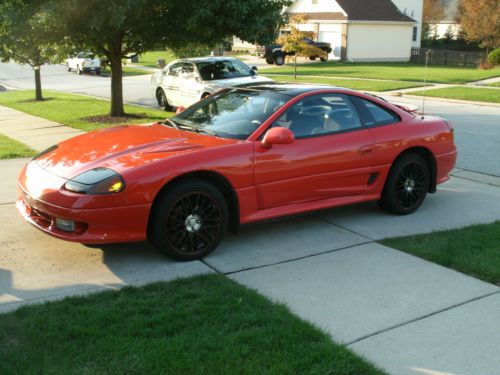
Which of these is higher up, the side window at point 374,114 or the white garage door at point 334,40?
the white garage door at point 334,40

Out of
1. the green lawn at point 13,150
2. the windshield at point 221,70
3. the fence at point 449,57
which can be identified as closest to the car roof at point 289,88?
the green lawn at point 13,150

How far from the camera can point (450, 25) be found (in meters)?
56.9

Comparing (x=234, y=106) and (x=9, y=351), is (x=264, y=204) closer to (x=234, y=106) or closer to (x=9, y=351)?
(x=234, y=106)

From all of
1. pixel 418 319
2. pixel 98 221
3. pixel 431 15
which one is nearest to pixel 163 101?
pixel 98 221

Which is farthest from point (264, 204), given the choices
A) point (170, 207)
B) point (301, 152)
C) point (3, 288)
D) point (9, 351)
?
point (9, 351)

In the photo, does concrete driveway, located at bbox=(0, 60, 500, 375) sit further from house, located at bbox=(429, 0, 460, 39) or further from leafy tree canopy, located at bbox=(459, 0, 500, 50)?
house, located at bbox=(429, 0, 460, 39)

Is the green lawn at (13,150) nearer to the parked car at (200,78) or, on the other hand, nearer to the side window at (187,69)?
the parked car at (200,78)

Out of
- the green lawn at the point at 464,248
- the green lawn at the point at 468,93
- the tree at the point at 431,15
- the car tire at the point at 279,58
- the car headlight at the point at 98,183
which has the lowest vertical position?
the green lawn at the point at 464,248

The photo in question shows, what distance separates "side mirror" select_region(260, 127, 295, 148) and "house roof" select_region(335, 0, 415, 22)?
41.1 metres

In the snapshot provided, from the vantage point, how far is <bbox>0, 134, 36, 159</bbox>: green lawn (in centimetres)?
977

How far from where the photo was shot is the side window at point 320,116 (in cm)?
600

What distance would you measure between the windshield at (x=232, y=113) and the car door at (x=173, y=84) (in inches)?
403

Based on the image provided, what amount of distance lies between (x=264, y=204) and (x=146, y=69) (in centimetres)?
3629

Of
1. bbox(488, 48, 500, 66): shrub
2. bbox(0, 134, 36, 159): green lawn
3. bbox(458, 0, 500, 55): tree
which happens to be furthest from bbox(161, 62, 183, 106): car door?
bbox(458, 0, 500, 55): tree
